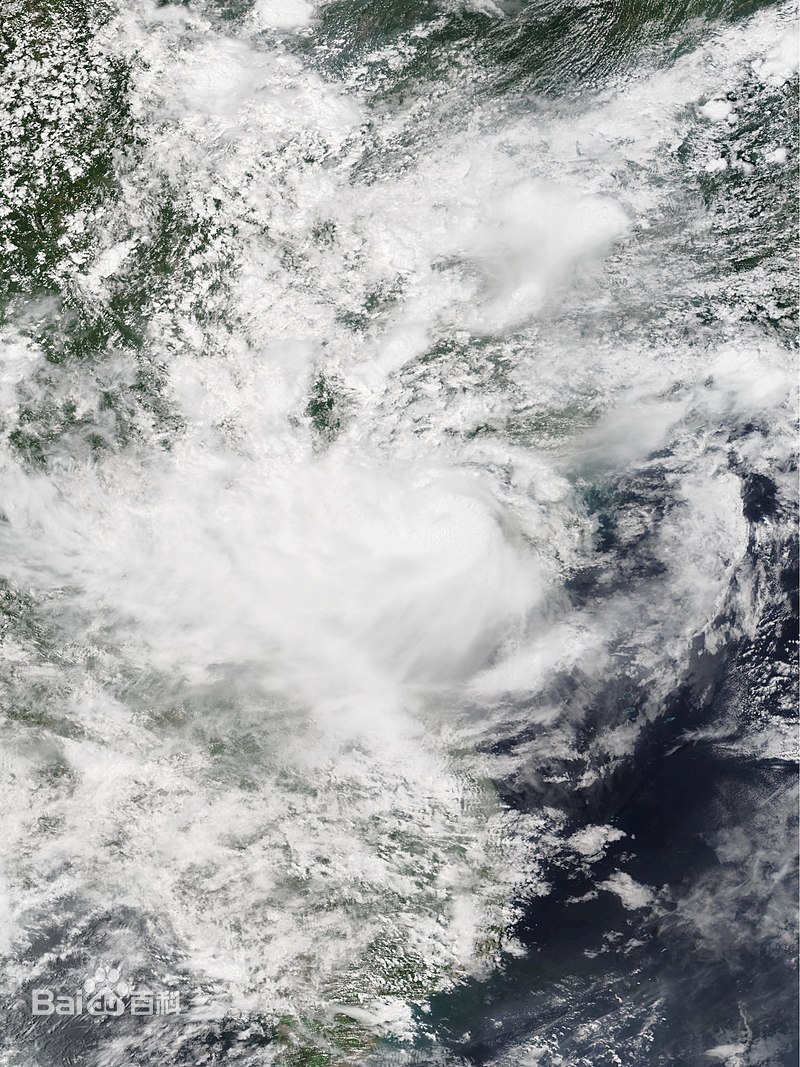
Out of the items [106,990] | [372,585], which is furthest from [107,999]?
[372,585]

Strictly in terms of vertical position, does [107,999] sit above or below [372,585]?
below

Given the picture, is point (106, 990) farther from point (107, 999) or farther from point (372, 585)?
point (372, 585)

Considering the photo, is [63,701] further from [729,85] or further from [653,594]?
[729,85]

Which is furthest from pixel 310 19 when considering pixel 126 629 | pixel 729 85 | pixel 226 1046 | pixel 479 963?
pixel 226 1046

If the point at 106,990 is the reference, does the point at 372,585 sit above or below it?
above
